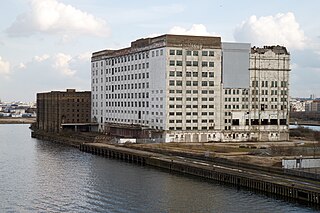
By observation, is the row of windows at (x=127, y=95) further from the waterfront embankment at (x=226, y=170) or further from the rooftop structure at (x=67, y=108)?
the waterfront embankment at (x=226, y=170)

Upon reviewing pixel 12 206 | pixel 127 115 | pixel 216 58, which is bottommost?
pixel 12 206

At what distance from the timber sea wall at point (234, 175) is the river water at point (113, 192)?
1.58 m

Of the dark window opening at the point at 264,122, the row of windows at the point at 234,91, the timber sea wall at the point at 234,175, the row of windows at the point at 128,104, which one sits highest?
the row of windows at the point at 234,91

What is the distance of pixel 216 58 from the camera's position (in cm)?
12325

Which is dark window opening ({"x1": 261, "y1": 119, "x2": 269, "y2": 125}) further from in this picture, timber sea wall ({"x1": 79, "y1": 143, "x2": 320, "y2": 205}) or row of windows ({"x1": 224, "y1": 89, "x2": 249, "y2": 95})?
timber sea wall ({"x1": 79, "y1": 143, "x2": 320, "y2": 205})

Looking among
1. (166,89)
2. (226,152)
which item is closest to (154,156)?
(226,152)

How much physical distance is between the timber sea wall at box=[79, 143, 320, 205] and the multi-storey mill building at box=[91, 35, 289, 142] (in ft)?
62.5

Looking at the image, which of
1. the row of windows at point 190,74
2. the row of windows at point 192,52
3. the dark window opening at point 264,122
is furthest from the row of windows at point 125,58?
the dark window opening at point 264,122

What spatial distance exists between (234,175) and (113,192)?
15669 mm

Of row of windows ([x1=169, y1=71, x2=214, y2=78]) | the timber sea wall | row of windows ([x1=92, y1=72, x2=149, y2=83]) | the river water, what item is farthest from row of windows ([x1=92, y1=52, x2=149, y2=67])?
the river water

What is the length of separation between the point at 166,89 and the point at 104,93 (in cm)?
3773

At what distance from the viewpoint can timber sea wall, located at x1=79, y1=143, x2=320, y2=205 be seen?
59.5 meters

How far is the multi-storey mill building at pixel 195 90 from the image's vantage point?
395 ft

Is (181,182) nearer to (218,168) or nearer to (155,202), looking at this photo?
(218,168)
